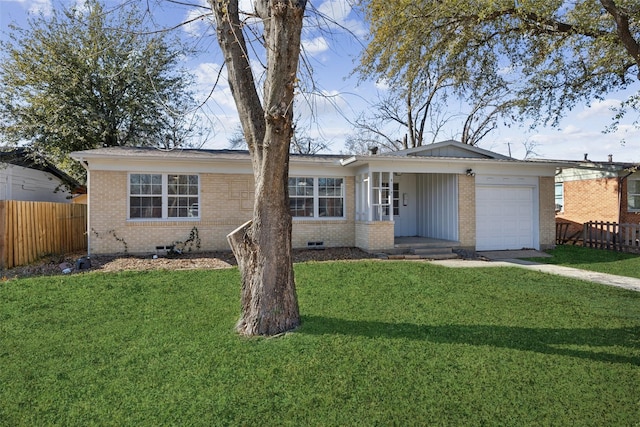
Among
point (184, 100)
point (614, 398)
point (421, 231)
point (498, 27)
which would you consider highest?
point (184, 100)

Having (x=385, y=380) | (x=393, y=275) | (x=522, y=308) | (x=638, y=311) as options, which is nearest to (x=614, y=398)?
(x=385, y=380)

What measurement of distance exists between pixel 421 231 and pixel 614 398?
11626 mm

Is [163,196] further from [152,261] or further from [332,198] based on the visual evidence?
[332,198]

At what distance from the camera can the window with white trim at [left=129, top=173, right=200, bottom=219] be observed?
11.6 metres

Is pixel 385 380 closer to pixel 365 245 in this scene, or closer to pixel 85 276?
pixel 85 276

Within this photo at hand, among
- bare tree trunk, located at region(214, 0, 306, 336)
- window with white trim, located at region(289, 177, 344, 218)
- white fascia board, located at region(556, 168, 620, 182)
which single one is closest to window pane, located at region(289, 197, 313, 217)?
window with white trim, located at region(289, 177, 344, 218)

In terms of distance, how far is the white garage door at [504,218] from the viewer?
43.3 ft

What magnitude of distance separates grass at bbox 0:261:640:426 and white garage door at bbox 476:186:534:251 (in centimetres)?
615

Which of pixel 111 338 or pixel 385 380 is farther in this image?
pixel 111 338

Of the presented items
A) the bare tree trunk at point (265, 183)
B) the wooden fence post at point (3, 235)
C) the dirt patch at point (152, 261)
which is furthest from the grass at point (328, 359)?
the wooden fence post at point (3, 235)

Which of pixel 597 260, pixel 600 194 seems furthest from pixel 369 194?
pixel 600 194

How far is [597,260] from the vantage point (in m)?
11.8

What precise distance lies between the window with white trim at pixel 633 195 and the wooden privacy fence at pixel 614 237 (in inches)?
101

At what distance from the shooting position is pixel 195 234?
472 inches
